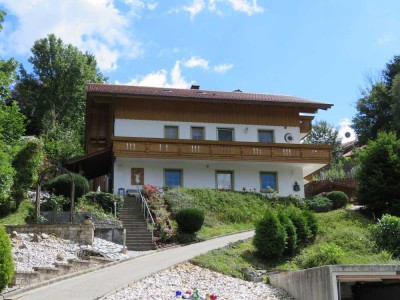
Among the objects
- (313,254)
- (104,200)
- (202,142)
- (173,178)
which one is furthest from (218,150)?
A: (313,254)

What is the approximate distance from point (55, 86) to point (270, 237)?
38.3 metres

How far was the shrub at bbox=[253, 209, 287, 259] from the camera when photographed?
1870 cm

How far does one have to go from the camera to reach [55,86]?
52250mm

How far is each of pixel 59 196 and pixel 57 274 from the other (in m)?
9.79

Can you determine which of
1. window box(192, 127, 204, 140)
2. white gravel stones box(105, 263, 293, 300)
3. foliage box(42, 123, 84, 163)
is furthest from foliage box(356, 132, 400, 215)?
foliage box(42, 123, 84, 163)

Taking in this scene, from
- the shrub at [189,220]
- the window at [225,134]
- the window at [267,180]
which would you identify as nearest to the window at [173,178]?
the window at [225,134]

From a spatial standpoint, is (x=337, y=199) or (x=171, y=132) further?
(x=171, y=132)

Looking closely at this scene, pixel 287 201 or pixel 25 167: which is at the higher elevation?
pixel 25 167

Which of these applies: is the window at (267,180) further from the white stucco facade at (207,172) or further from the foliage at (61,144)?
the foliage at (61,144)

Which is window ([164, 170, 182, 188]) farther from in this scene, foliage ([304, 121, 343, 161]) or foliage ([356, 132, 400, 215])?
foliage ([304, 121, 343, 161])

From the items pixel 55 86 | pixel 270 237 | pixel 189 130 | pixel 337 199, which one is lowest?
pixel 270 237

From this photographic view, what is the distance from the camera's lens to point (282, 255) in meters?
19.4

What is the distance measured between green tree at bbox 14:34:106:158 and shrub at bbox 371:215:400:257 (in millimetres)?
35887

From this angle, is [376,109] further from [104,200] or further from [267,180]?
[104,200]
